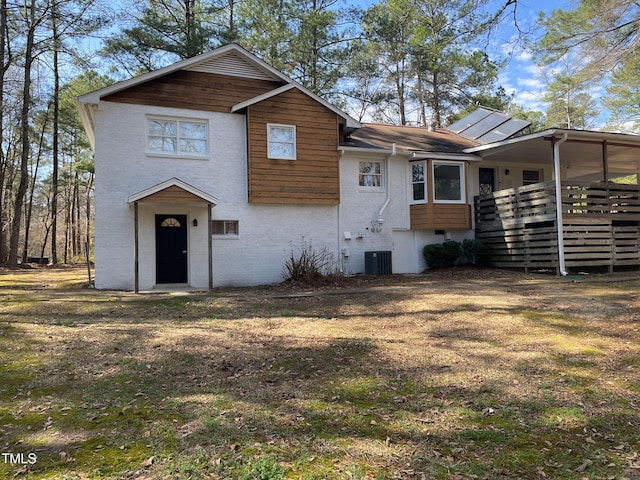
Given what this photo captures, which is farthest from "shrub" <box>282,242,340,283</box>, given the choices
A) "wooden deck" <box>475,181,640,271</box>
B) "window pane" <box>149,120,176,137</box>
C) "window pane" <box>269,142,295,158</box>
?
"wooden deck" <box>475,181,640,271</box>

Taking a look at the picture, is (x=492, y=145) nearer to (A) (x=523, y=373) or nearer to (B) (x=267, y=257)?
(B) (x=267, y=257)

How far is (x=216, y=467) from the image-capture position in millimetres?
2801

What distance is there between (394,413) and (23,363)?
13.7 feet

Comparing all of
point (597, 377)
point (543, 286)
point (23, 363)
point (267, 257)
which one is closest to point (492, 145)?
point (543, 286)

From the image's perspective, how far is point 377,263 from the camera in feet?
47.0

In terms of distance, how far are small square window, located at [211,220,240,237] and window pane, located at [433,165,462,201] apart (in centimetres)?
719

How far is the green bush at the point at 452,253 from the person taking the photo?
49.1ft

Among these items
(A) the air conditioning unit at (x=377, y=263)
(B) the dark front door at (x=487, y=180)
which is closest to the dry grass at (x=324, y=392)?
(A) the air conditioning unit at (x=377, y=263)

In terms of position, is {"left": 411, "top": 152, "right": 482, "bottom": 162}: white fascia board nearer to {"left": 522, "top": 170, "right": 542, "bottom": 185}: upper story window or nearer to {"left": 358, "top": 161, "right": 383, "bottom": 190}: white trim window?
{"left": 358, "top": 161, "right": 383, "bottom": 190}: white trim window

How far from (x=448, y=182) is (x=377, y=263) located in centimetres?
415

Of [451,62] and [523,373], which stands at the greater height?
[451,62]

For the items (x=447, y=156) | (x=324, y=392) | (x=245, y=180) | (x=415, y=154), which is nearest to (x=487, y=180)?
(x=447, y=156)

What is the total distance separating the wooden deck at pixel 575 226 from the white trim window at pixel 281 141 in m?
7.44

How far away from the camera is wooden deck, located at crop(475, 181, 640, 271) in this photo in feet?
42.3
